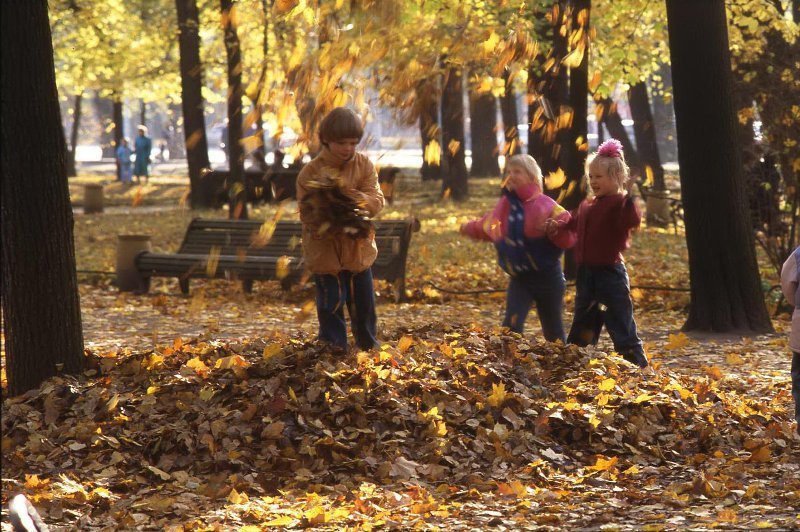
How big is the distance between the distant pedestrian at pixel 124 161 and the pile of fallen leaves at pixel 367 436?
30.8 metres

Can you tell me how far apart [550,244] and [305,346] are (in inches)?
70.0

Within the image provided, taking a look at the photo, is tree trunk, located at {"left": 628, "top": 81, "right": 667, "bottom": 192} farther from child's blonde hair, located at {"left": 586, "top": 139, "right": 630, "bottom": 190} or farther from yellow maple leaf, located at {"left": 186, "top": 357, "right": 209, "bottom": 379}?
yellow maple leaf, located at {"left": 186, "top": 357, "right": 209, "bottom": 379}

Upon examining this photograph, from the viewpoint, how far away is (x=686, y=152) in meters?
10.6

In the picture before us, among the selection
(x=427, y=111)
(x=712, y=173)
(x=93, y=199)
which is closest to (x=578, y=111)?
(x=427, y=111)

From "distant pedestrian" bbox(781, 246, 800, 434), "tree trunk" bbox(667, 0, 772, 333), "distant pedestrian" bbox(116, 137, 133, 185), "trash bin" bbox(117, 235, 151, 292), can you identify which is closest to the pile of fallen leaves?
"distant pedestrian" bbox(781, 246, 800, 434)

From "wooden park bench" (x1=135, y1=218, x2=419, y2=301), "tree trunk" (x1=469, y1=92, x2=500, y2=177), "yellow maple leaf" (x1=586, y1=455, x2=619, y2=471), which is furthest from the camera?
"tree trunk" (x1=469, y1=92, x2=500, y2=177)

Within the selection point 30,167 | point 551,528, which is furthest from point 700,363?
point 30,167

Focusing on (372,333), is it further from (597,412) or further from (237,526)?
(237,526)

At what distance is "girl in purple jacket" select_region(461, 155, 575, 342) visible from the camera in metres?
7.93

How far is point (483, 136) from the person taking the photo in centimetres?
3556

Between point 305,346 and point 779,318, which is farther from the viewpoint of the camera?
point 779,318

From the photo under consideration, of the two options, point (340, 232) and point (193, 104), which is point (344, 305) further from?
point (193, 104)

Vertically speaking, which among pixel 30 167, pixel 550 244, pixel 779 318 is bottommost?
pixel 779 318

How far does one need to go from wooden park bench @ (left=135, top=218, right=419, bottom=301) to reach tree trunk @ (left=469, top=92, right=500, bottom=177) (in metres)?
16.6
